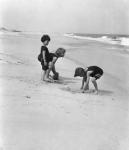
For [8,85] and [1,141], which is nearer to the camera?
[1,141]

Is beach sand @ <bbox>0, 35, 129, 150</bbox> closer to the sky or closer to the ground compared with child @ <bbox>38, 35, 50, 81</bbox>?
closer to the ground

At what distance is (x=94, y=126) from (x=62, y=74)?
2.57 metres

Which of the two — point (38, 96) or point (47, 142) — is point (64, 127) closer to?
point (47, 142)

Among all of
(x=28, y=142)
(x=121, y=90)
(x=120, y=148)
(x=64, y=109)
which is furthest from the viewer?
(x=121, y=90)

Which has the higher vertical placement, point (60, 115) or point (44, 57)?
point (44, 57)

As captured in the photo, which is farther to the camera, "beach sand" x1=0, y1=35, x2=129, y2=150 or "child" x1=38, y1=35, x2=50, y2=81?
"child" x1=38, y1=35, x2=50, y2=81

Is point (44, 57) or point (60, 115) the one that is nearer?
point (60, 115)

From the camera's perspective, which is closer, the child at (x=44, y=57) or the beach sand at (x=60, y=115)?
the beach sand at (x=60, y=115)

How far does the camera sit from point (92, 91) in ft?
15.7

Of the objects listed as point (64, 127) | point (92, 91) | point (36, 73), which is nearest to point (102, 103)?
point (92, 91)

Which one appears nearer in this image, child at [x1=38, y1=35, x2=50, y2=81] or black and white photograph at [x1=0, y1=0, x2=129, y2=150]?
black and white photograph at [x1=0, y1=0, x2=129, y2=150]

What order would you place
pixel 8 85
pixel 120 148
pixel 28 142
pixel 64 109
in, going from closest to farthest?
1. pixel 28 142
2. pixel 120 148
3. pixel 64 109
4. pixel 8 85

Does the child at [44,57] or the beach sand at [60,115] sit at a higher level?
the child at [44,57]

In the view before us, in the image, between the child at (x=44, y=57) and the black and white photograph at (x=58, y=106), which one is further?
the child at (x=44, y=57)
